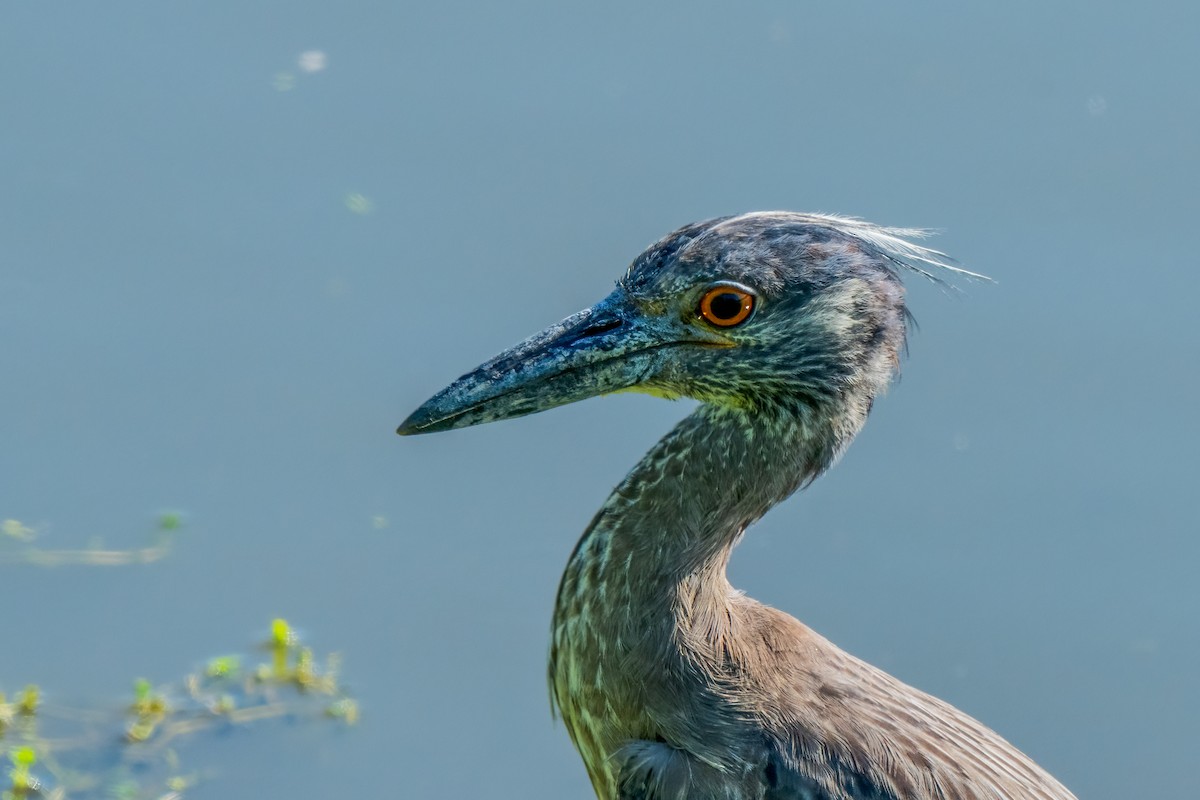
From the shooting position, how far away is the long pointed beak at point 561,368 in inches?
189

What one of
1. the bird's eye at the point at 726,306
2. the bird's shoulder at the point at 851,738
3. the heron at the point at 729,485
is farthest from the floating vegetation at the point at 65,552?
the bird's eye at the point at 726,306

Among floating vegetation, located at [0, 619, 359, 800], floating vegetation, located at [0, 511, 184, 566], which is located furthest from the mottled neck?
floating vegetation, located at [0, 511, 184, 566]

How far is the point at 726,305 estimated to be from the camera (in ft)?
15.4

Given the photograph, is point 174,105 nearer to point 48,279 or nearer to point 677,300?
point 48,279

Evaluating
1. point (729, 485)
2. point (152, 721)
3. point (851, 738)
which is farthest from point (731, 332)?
point (152, 721)

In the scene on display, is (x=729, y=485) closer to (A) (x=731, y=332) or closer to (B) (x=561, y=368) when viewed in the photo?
(A) (x=731, y=332)

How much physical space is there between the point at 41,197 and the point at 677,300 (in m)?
3.94

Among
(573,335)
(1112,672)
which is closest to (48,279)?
(573,335)

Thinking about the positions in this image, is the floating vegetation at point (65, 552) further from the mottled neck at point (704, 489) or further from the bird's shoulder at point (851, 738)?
the bird's shoulder at point (851, 738)

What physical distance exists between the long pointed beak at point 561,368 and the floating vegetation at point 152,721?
181 cm

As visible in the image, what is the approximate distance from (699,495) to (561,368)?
20.3 inches

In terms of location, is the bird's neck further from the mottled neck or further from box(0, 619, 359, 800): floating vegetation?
box(0, 619, 359, 800): floating vegetation

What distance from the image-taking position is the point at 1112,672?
6566 millimetres

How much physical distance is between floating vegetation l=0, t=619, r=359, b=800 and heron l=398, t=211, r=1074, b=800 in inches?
67.4
